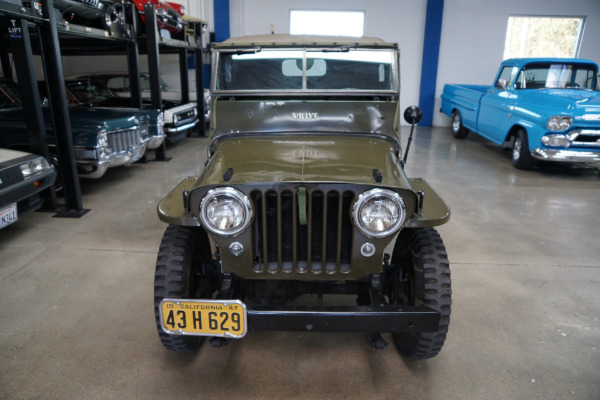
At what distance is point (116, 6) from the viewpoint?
6.21 m

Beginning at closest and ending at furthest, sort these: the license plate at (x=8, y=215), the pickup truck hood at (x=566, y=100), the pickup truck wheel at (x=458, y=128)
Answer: the license plate at (x=8, y=215), the pickup truck hood at (x=566, y=100), the pickup truck wheel at (x=458, y=128)

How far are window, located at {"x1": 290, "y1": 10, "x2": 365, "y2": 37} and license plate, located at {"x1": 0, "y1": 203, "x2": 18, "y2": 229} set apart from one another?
9827 millimetres

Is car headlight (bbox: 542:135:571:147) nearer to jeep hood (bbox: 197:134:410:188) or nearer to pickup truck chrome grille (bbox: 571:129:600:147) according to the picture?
pickup truck chrome grille (bbox: 571:129:600:147)

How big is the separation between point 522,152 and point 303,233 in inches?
239

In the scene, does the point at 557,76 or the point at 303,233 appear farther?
the point at 557,76

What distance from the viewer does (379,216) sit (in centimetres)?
201

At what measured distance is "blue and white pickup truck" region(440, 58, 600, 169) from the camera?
6188 millimetres

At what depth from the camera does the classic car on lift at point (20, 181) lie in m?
3.71

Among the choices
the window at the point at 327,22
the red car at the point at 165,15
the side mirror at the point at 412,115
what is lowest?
the side mirror at the point at 412,115

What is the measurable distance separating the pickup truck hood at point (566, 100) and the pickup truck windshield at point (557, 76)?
0.82 ft

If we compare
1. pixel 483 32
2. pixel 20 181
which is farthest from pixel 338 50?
pixel 483 32

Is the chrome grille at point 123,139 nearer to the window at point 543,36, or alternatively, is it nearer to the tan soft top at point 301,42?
the tan soft top at point 301,42

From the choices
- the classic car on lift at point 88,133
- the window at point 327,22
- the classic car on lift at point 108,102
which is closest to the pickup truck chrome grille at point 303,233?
the classic car on lift at point 88,133

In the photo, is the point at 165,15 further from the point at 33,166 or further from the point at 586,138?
the point at 586,138
